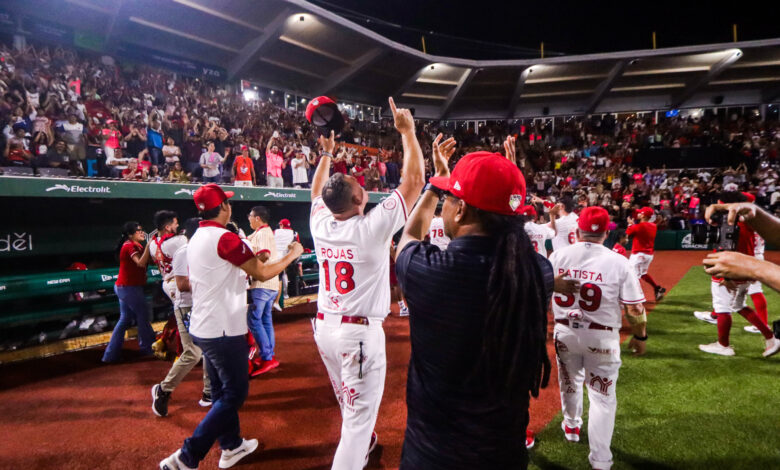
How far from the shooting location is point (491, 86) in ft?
83.8

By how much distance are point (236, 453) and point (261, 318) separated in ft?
8.31

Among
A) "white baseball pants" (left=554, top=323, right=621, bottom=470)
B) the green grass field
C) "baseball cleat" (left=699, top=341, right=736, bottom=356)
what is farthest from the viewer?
"baseball cleat" (left=699, top=341, right=736, bottom=356)

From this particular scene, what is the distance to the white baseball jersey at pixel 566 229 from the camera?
7812 millimetres

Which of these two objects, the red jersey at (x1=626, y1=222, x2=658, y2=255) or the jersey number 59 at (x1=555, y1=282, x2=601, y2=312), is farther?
the red jersey at (x1=626, y1=222, x2=658, y2=255)

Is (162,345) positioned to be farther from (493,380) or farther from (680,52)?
(680,52)

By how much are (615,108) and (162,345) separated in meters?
29.5

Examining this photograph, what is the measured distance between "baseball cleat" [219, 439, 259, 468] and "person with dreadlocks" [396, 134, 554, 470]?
8.49ft

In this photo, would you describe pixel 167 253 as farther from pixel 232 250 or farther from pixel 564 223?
pixel 564 223

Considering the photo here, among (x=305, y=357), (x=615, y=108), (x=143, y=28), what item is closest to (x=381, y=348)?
(x=305, y=357)

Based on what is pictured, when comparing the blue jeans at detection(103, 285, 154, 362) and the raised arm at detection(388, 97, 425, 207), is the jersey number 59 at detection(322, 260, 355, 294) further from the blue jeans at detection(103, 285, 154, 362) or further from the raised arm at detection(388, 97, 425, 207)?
the blue jeans at detection(103, 285, 154, 362)

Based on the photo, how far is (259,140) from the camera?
44.4ft

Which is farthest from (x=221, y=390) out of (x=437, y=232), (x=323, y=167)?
(x=437, y=232)

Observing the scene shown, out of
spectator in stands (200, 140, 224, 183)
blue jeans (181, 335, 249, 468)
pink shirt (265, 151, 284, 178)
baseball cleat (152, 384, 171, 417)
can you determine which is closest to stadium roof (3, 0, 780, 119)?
spectator in stands (200, 140, 224, 183)

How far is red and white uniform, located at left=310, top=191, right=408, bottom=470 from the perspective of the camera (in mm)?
2607
